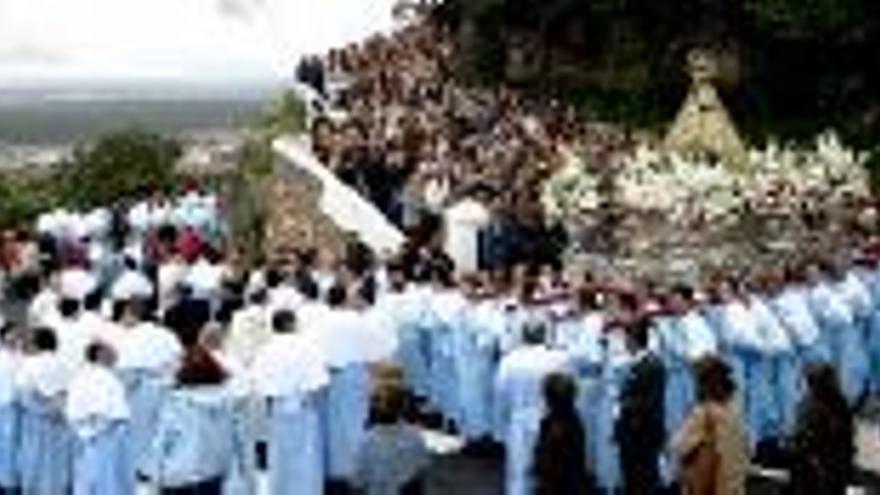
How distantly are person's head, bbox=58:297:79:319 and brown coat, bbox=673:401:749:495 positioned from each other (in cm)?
568

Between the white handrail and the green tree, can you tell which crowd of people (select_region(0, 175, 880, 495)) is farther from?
the green tree

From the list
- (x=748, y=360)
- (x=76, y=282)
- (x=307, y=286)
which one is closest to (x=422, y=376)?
(x=307, y=286)

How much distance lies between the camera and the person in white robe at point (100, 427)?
63.7 ft

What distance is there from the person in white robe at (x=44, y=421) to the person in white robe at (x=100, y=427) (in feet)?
0.93

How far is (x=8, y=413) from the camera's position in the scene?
20531mm

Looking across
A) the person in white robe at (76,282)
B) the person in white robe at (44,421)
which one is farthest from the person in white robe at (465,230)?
the person in white robe at (44,421)

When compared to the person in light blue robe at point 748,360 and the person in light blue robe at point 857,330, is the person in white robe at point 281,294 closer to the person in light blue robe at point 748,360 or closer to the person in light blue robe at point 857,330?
the person in light blue robe at point 748,360

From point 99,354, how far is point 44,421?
1.23 m

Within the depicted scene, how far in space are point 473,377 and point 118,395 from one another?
4722 mm

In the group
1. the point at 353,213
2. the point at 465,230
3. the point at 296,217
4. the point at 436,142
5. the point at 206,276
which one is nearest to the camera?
the point at 206,276

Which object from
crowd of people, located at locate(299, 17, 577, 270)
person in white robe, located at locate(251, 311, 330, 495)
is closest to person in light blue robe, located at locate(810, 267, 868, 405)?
crowd of people, located at locate(299, 17, 577, 270)

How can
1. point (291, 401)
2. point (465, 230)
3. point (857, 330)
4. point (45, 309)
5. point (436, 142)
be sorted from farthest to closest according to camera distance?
1. point (436, 142)
2. point (465, 230)
3. point (857, 330)
4. point (45, 309)
5. point (291, 401)

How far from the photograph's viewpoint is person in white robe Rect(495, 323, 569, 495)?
20703mm

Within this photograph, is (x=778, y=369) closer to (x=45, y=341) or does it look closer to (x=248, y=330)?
(x=248, y=330)
